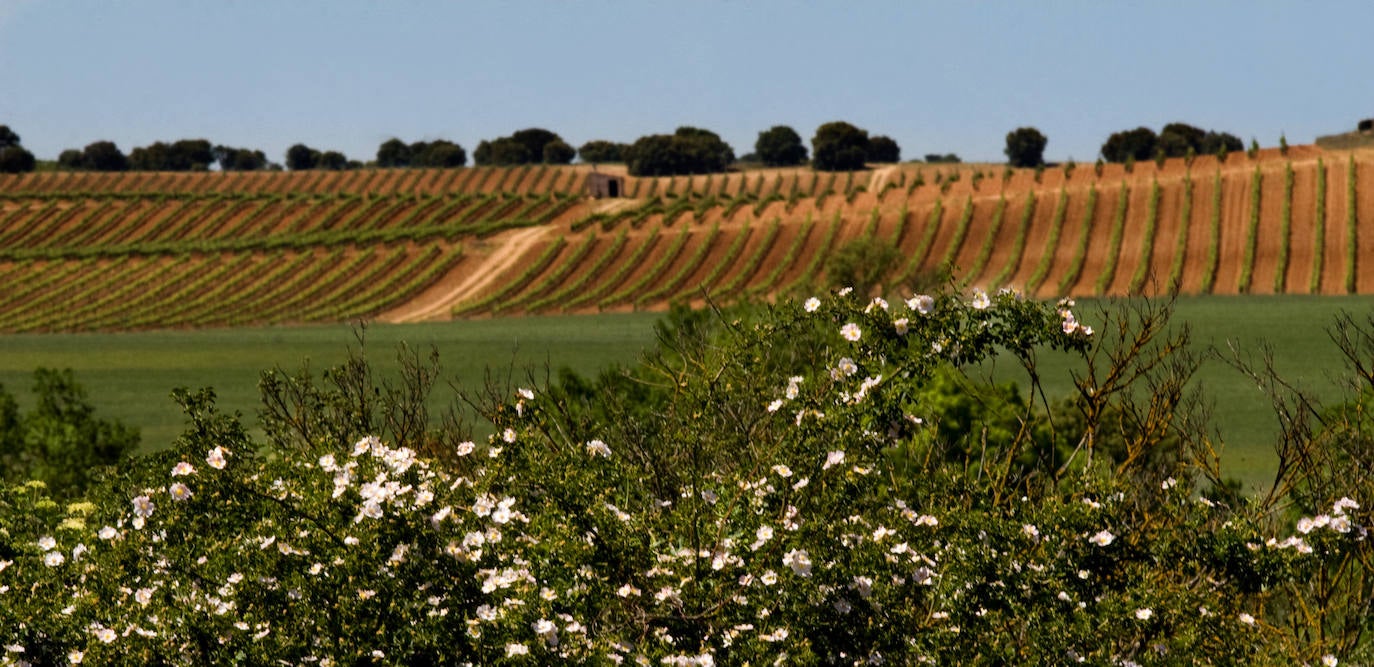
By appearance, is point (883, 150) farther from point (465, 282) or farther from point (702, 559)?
point (702, 559)

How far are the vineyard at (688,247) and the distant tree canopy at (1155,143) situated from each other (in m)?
61.5

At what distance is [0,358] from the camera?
68750 mm

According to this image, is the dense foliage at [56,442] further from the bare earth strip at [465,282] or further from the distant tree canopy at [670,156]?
the distant tree canopy at [670,156]

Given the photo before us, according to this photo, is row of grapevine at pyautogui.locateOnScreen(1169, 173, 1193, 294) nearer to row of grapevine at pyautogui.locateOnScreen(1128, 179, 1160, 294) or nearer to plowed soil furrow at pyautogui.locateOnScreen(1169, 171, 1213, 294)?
plowed soil furrow at pyautogui.locateOnScreen(1169, 171, 1213, 294)

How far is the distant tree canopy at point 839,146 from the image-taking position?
579 feet

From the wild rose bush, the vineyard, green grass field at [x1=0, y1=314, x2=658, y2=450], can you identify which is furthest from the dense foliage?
the vineyard

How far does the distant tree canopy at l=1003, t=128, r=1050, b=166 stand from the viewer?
17912 centimetres

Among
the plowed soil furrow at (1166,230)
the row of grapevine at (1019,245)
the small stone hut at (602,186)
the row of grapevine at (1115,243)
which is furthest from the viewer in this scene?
the small stone hut at (602,186)

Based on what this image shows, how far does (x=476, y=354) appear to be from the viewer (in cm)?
6041

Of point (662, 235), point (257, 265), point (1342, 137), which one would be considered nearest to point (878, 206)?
point (662, 235)

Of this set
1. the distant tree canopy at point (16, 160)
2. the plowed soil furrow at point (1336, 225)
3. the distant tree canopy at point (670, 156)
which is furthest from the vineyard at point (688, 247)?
the distant tree canopy at point (16, 160)

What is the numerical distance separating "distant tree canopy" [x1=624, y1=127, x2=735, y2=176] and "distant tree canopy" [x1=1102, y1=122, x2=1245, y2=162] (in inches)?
1898

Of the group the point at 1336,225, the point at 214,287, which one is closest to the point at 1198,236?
the point at 1336,225

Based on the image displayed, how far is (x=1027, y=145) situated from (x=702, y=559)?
176 metres
